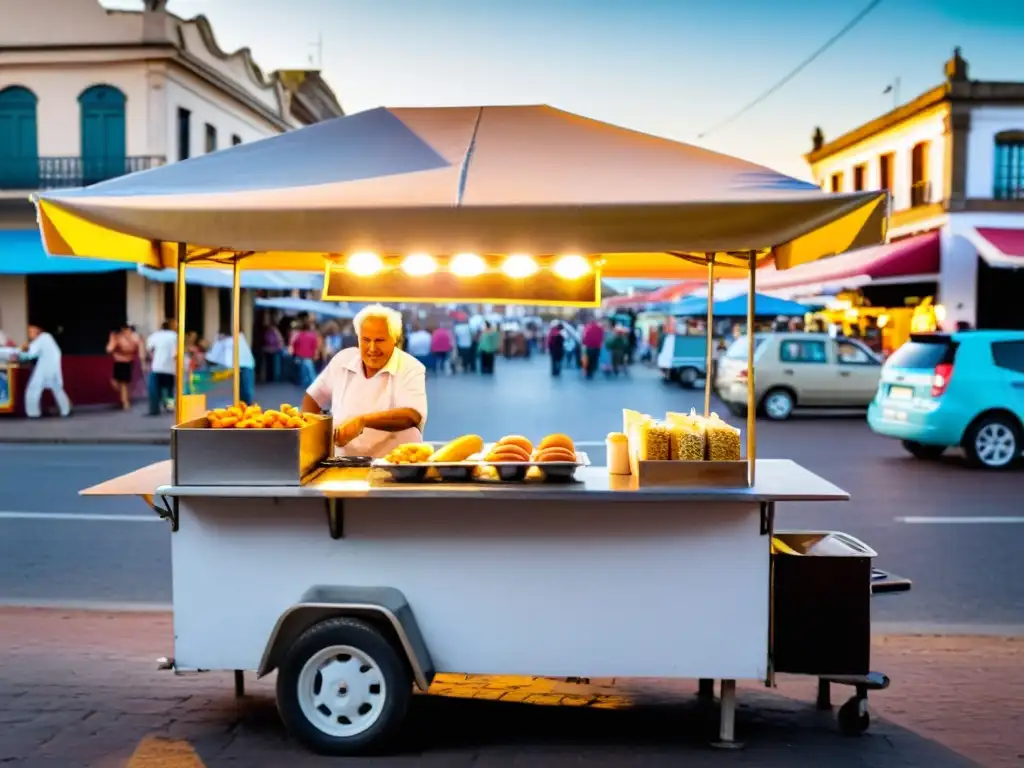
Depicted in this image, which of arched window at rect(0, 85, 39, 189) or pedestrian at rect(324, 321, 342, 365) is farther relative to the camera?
pedestrian at rect(324, 321, 342, 365)

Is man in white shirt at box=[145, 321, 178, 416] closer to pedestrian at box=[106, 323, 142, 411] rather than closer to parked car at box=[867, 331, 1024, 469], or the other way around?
pedestrian at box=[106, 323, 142, 411]

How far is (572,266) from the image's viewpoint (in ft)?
20.6

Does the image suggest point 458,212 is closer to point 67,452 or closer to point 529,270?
point 529,270

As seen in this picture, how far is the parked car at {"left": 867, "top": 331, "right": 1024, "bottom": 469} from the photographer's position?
A: 544 inches

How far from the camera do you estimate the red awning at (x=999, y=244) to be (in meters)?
25.5

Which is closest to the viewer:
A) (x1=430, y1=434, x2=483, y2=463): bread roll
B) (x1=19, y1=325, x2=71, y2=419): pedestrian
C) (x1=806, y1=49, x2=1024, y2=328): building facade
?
(x1=430, y1=434, x2=483, y2=463): bread roll

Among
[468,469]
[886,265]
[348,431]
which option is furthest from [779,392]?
[468,469]

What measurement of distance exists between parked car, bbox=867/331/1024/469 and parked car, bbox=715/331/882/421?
6.86m

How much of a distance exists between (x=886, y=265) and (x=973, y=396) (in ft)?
48.8

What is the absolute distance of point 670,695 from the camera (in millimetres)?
5613

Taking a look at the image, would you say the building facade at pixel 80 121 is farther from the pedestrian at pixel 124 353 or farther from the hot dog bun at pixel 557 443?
the hot dog bun at pixel 557 443

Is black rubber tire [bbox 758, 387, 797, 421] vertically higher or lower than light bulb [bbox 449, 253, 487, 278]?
lower

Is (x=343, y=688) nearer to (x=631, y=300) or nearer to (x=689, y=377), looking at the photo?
(x=689, y=377)

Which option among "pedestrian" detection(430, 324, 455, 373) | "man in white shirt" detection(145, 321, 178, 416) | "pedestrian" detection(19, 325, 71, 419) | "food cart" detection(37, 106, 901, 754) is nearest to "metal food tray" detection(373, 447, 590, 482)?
"food cart" detection(37, 106, 901, 754)
